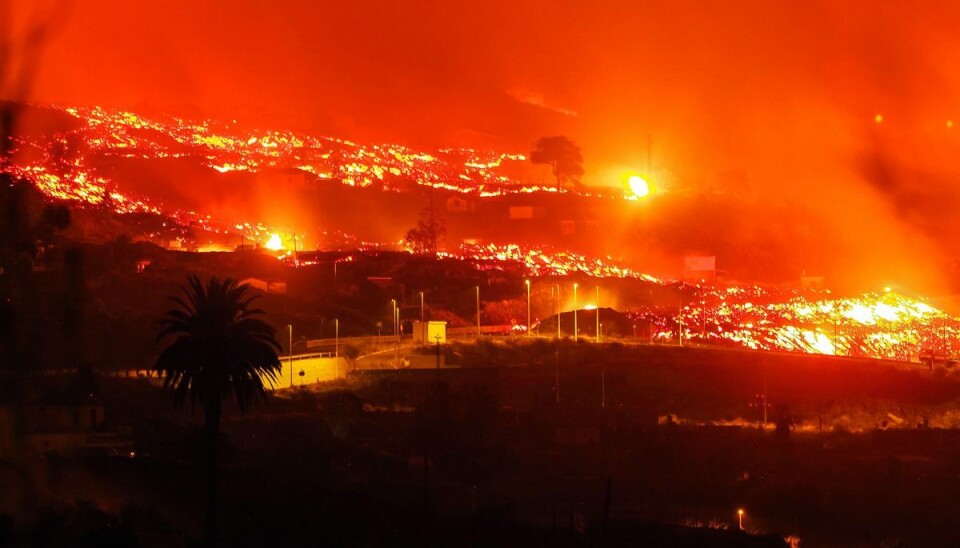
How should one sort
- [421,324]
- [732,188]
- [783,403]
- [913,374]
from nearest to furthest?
[783,403], [913,374], [421,324], [732,188]

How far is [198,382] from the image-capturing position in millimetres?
30438

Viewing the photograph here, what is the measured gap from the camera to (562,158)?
357ft

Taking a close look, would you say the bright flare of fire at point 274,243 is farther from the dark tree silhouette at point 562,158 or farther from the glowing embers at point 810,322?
the dark tree silhouette at point 562,158

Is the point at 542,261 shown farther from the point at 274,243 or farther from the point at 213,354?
the point at 213,354

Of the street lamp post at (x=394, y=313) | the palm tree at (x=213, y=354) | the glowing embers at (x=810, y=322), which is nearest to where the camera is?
the palm tree at (x=213, y=354)

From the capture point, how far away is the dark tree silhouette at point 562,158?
357ft

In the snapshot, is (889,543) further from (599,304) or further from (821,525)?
(599,304)

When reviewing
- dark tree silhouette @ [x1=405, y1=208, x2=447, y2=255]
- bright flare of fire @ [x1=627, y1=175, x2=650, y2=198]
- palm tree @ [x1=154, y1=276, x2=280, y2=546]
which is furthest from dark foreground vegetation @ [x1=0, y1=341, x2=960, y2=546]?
bright flare of fire @ [x1=627, y1=175, x2=650, y2=198]

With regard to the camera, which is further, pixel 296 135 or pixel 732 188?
pixel 296 135

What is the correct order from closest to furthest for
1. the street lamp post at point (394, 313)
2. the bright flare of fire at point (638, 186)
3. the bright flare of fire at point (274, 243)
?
the street lamp post at point (394, 313) → the bright flare of fire at point (274, 243) → the bright flare of fire at point (638, 186)

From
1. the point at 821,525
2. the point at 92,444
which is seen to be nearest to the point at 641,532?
the point at 821,525

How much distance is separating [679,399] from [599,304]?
850 inches

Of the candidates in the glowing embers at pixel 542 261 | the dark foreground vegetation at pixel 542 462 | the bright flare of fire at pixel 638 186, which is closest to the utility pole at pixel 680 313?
the glowing embers at pixel 542 261

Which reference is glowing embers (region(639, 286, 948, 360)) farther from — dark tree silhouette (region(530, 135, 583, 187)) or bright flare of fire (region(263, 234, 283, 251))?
dark tree silhouette (region(530, 135, 583, 187))
